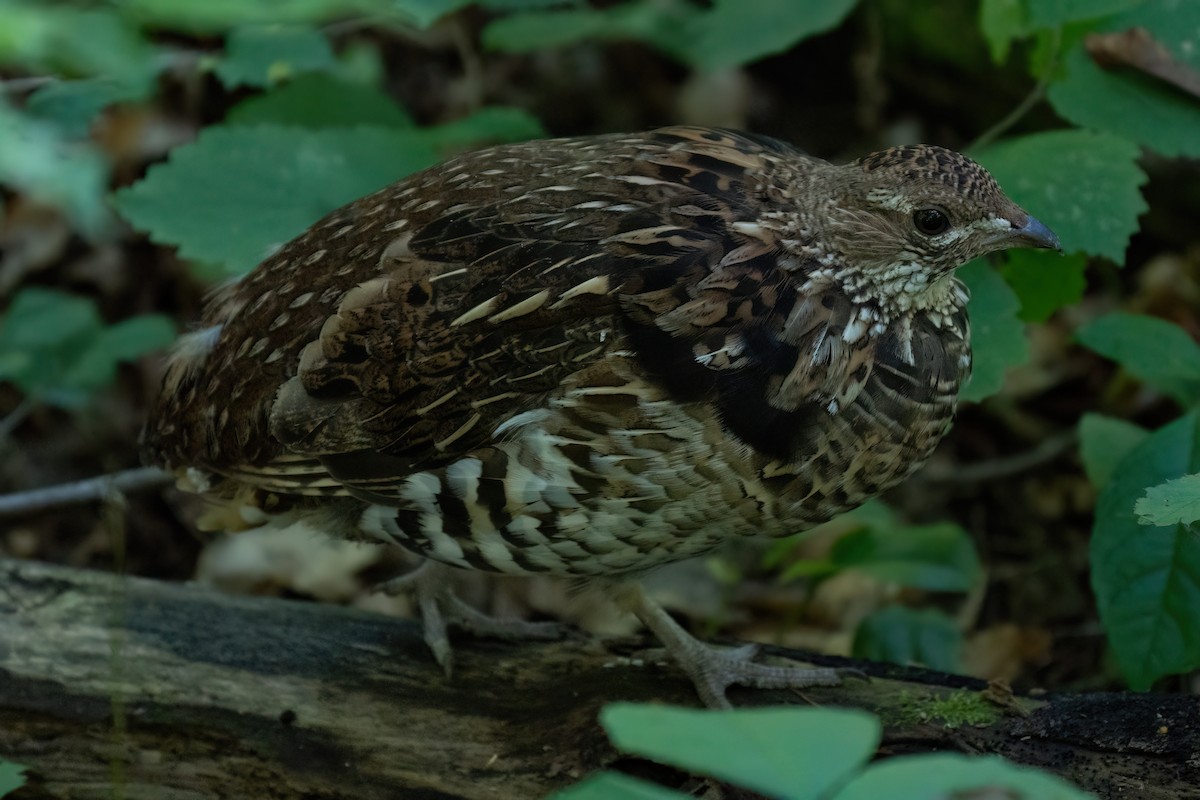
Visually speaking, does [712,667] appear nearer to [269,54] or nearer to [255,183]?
[255,183]

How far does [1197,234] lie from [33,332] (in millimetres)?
4857

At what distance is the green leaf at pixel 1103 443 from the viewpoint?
379cm

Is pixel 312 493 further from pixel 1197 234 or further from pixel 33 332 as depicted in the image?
pixel 1197 234

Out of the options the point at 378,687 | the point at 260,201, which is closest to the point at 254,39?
the point at 260,201

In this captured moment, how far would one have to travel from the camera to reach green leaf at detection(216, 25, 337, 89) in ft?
13.7

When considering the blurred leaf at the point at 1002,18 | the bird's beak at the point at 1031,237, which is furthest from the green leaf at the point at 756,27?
the bird's beak at the point at 1031,237

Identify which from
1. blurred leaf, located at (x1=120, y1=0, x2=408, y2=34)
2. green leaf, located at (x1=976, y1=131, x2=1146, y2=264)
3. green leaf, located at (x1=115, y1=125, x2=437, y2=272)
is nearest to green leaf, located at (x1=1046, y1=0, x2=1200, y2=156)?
green leaf, located at (x1=976, y1=131, x2=1146, y2=264)

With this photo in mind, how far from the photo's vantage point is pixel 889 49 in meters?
6.22

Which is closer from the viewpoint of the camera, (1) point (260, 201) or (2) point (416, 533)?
(2) point (416, 533)

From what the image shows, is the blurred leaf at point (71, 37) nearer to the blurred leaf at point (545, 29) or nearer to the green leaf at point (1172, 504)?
the green leaf at point (1172, 504)

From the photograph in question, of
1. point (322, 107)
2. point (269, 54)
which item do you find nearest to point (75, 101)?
point (269, 54)

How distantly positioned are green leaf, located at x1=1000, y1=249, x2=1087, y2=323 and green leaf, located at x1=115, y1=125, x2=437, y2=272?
6.12 feet

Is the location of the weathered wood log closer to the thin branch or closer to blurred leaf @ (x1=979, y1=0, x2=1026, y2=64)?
the thin branch

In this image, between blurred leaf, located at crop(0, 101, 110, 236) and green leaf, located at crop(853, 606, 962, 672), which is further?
green leaf, located at crop(853, 606, 962, 672)
